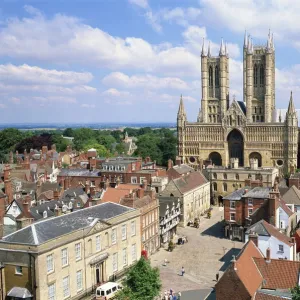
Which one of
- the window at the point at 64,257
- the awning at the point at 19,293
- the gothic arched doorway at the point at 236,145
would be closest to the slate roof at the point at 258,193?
the window at the point at 64,257

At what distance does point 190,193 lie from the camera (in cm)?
6806

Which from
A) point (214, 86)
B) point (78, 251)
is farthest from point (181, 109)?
point (78, 251)

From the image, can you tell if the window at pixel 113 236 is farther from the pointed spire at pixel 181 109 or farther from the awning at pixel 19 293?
the pointed spire at pixel 181 109

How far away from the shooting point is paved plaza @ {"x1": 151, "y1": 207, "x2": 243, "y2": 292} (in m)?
43.5

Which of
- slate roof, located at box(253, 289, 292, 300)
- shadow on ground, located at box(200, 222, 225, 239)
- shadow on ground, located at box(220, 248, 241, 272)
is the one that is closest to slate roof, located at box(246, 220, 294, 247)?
shadow on ground, located at box(220, 248, 241, 272)

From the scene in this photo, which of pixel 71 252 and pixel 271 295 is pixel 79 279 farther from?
pixel 271 295

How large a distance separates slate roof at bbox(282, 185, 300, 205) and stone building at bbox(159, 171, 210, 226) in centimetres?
1385

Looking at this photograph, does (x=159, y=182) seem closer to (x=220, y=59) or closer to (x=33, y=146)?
(x=220, y=59)

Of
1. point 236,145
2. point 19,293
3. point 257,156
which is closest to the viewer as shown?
point 19,293

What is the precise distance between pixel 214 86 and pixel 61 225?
9307 cm

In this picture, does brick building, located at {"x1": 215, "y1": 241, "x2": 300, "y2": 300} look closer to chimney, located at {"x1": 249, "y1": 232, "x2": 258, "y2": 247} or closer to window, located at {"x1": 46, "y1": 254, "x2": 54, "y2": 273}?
chimney, located at {"x1": 249, "y1": 232, "x2": 258, "y2": 247}

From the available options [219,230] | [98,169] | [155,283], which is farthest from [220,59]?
[155,283]

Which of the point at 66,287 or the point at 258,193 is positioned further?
the point at 258,193

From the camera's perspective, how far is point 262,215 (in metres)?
51.6
